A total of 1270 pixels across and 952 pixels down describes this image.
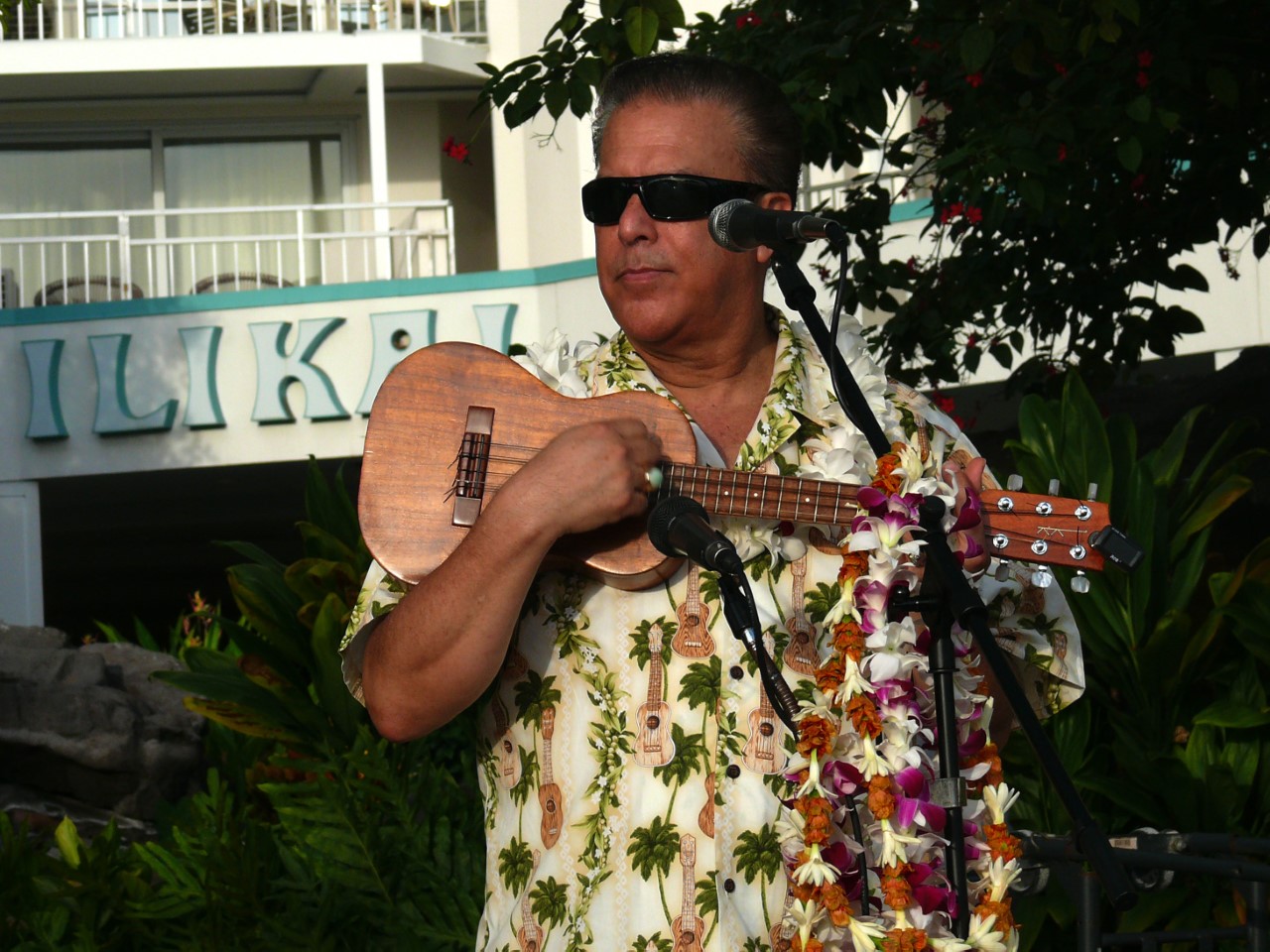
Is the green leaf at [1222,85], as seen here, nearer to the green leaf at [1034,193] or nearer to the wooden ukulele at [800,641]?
the green leaf at [1034,193]

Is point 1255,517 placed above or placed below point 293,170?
below

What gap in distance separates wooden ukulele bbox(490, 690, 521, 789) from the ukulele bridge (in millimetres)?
266

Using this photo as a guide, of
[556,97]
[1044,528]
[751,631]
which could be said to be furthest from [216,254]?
[751,631]

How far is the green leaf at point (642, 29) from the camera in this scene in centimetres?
398

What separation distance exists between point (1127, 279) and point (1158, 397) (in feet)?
9.79

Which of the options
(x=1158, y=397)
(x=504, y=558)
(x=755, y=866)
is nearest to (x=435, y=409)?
(x=504, y=558)

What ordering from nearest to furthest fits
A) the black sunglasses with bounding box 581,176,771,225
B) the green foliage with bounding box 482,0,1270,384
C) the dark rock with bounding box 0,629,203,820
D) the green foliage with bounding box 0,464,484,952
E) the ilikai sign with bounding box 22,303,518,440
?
1. the black sunglasses with bounding box 581,176,771,225
2. the green foliage with bounding box 0,464,484,952
3. the green foliage with bounding box 482,0,1270,384
4. the dark rock with bounding box 0,629,203,820
5. the ilikai sign with bounding box 22,303,518,440

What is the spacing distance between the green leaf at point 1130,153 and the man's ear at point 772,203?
188 centimetres

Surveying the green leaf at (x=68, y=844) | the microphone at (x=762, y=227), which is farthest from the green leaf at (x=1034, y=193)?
the green leaf at (x=68, y=844)

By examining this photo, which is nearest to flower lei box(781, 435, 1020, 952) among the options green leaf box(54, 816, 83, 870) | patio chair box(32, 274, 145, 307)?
green leaf box(54, 816, 83, 870)

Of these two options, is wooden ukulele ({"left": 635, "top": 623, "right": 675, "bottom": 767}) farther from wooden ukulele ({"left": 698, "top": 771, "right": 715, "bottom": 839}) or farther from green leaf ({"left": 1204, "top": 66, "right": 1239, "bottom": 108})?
green leaf ({"left": 1204, "top": 66, "right": 1239, "bottom": 108})

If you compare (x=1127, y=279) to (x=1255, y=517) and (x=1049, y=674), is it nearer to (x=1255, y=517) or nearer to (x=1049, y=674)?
(x=1255, y=517)

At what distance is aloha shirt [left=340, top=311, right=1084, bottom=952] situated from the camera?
1.98m

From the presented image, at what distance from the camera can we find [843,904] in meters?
1.76
